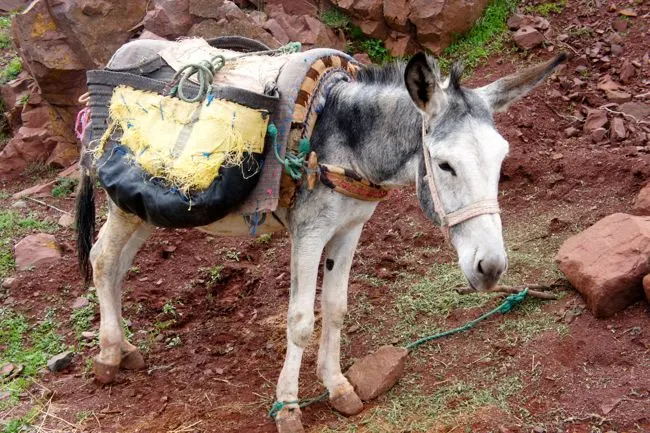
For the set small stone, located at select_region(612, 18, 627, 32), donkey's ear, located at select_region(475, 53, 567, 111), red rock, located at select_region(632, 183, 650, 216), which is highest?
donkey's ear, located at select_region(475, 53, 567, 111)

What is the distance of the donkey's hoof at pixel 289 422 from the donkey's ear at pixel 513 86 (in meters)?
1.85

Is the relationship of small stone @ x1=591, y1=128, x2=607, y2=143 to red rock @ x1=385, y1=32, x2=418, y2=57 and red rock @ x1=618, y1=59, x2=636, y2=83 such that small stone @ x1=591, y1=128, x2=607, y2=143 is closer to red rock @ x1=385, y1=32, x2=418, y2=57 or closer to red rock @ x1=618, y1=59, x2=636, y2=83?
red rock @ x1=618, y1=59, x2=636, y2=83

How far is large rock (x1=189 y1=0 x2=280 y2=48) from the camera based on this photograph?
705 centimetres

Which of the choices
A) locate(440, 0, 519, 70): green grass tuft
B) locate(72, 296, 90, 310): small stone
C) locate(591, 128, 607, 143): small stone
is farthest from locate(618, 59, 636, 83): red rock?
locate(72, 296, 90, 310): small stone

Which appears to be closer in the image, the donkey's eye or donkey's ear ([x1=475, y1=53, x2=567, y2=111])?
the donkey's eye

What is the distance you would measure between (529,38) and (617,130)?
183 centimetres

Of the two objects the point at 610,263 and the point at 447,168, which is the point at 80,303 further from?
the point at 610,263

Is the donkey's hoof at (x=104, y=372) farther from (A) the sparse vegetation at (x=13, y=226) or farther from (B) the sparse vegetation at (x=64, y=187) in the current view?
(B) the sparse vegetation at (x=64, y=187)

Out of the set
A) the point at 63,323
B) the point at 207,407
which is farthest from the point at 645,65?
the point at 63,323

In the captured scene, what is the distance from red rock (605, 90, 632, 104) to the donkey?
376 cm

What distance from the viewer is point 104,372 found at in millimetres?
3984

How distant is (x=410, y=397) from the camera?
3.57 metres

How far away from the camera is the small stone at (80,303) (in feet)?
15.8

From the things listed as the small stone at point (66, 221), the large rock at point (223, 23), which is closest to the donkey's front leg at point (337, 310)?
the small stone at point (66, 221)
